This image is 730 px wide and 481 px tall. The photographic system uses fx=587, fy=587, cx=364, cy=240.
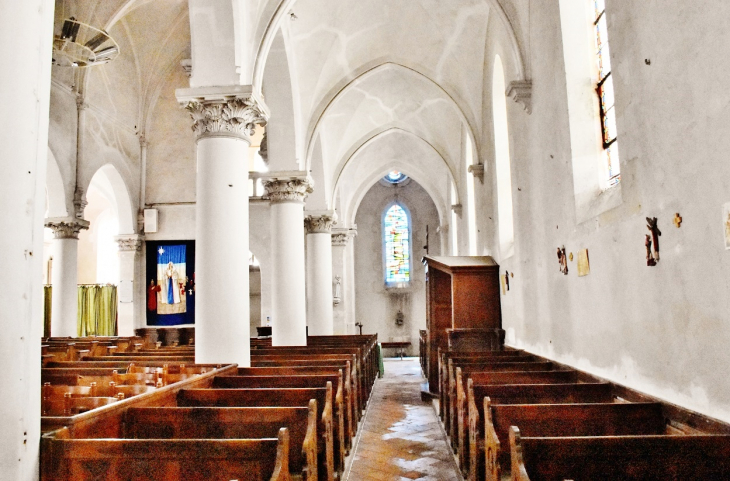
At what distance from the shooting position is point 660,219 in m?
3.89

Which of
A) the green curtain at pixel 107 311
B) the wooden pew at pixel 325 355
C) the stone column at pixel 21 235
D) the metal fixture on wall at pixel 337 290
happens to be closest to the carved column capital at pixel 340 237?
the metal fixture on wall at pixel 337 290

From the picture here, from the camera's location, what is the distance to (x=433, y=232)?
25.0 m

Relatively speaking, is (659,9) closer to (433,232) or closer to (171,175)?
(171,175)

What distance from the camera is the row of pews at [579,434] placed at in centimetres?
271

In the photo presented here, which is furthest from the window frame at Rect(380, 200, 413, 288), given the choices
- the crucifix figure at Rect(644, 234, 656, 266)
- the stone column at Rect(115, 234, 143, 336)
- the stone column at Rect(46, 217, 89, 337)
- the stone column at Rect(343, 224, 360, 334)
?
the crucifix figure at Rect(644, 234, 656, 266)

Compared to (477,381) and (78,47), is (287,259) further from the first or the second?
(477,381)

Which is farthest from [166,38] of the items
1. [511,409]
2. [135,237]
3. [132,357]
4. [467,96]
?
[511,409]

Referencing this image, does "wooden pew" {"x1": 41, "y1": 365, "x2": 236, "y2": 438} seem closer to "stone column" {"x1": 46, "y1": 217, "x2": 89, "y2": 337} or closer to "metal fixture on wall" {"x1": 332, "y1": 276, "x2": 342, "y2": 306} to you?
"stone column" {"x1": 46, "y1": 217, "x2": 89, "y2": 337}

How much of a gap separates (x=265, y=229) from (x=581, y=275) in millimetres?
13271

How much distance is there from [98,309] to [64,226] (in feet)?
18.6

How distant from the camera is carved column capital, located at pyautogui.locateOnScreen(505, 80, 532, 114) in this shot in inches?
293

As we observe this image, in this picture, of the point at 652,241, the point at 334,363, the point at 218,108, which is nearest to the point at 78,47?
the point at 218,108

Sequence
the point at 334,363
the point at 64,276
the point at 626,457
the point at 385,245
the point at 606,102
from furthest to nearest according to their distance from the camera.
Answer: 1. the point at 385,245
2. the point at 64,276
3. the point at 334,363
4. the point at 606,102
5. the point at 626,457

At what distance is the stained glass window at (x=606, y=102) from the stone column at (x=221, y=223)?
391cm
